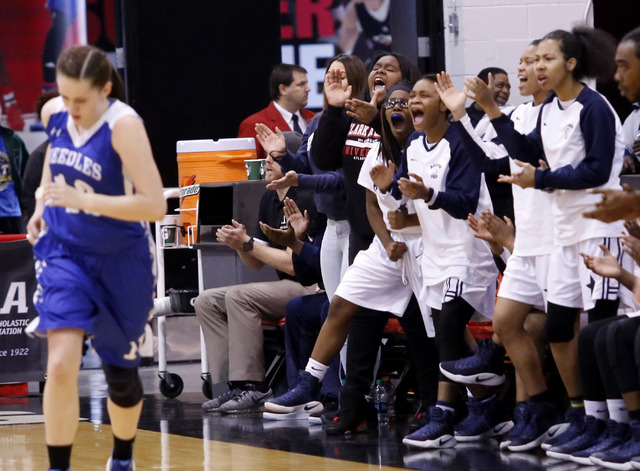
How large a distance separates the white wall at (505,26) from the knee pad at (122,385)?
15.1 ft

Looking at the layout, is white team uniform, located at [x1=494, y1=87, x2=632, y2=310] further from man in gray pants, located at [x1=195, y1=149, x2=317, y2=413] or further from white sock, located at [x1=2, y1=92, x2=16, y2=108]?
white sock, located at [x1=2, y1=92, x2=16, y2=108]

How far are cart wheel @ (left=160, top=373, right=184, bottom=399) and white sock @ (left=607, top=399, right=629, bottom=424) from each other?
340 centimetres

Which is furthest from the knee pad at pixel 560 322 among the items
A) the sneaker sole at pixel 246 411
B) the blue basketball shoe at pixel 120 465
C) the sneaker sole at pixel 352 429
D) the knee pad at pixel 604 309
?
the sneaker sole at pixel 246 411

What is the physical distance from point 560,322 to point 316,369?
155 cm

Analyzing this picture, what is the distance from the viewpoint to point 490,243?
209 inches

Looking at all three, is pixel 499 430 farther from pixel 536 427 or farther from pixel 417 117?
pixel 417 117

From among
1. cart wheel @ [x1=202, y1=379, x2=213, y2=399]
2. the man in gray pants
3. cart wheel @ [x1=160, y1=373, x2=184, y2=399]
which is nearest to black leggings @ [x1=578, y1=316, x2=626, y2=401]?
the man in gray pants

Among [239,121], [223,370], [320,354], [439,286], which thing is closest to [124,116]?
[439,286]

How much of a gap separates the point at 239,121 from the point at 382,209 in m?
3.73

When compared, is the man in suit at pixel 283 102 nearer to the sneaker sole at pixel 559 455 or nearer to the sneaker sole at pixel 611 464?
the sneaker sole at pixel 559 455

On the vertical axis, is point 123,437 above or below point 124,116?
below

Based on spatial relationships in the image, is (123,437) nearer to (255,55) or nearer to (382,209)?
(382,209)

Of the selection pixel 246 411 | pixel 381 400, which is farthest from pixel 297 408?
pixel 246 411

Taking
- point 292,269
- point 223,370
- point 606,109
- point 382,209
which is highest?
point 606,109
